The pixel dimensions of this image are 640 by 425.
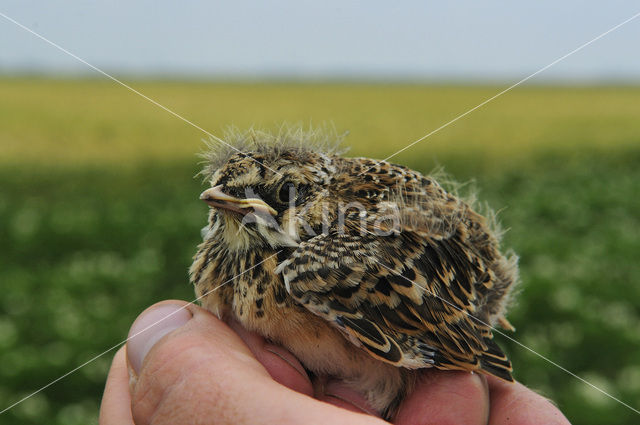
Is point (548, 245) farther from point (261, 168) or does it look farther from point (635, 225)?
point (261, 168)

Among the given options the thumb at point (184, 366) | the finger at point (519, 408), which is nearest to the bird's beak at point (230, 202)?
the thumb at point (184, 366)

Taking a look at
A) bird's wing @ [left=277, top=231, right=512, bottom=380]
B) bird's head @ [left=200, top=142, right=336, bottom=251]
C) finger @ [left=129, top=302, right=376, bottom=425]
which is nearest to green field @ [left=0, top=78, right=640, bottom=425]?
bird's head @ [left=200, top=142, right=336, bottom=251]

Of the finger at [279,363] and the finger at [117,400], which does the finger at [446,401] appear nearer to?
the finger at [279,363]

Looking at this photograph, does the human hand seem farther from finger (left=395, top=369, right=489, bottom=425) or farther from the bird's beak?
the bird's beak

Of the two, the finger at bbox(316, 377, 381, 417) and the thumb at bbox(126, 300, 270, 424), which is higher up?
the thumb at bbox(126, 300, 270, 424)

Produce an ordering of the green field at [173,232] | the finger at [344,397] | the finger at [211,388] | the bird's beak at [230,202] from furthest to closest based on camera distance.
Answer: the green field at [173,232] < the finger at [344,397] < the bird's beak at [230,202] < the finger at [211,388]

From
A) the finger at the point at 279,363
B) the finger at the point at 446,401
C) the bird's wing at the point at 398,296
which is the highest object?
the bird's wing at the point at 398,296
